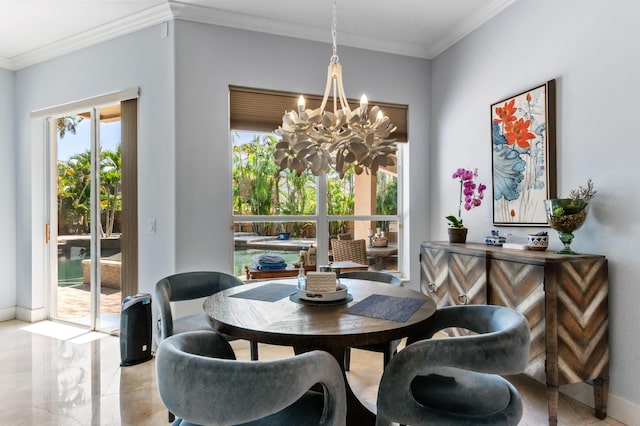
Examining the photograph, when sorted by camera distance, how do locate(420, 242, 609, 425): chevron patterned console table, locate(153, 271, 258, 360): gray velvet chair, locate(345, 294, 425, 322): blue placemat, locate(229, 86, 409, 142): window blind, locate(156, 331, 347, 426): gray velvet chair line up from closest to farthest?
1. locate(156, 331, 347, 426): gray velvet chair
2. locate(345, 294, 425, 322): blue placemat
3. locate(420, 242, 609, 425): chevron patterned console table
4. locate(153, 271, 258, 360): gray velvet chair
5. locate(229, 86, 409, 142): window blind

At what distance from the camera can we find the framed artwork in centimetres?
257

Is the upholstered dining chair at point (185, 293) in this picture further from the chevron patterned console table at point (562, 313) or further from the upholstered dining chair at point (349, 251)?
the chevron patterned console table at point (562, 313)

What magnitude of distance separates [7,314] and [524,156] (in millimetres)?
5379

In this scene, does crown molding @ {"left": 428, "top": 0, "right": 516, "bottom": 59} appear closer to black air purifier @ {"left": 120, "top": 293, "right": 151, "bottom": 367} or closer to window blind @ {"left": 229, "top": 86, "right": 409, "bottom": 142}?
window blind @ {"left": 229, "top": 86, "right": 409, "bottom": 142}

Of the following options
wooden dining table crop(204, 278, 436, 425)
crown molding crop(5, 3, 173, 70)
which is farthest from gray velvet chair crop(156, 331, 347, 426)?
crown molding crop(5, 3, 173, 70)

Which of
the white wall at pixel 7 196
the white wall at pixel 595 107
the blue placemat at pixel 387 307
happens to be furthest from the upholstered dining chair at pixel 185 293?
the white wall at pixel 7 196

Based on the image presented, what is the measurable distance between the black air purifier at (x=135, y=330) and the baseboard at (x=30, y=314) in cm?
187

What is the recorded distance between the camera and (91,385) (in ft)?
8.55

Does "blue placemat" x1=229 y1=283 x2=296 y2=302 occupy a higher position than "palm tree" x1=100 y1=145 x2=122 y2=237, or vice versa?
"palm tree" x1=100 y1=145 x2=122 y2=237

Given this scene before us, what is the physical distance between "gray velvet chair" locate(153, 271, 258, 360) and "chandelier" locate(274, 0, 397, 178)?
46.2 inches

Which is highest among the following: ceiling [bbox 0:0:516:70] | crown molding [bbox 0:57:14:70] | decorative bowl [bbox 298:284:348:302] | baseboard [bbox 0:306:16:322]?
ceiling [bbox 0:0:516:70]

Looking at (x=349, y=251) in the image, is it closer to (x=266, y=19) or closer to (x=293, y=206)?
(x=293, y=206)

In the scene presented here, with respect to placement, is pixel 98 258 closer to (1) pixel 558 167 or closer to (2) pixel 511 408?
(2) pixel 511 408

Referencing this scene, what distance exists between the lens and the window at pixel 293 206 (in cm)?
343
